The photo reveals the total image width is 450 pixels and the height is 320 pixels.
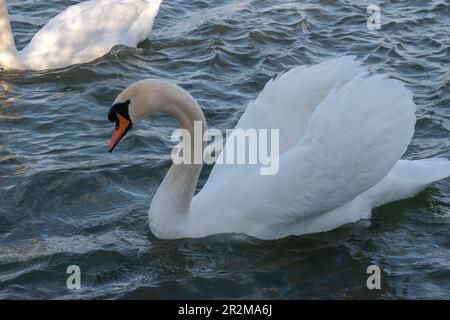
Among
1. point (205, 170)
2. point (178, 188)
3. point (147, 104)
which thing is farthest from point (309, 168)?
point (205, 170)

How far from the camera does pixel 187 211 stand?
738 cm

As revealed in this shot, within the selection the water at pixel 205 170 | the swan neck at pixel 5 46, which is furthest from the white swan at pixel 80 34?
the water at pixel 205 170

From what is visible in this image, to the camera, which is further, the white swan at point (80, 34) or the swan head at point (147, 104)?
the white swan at point (80, 34)

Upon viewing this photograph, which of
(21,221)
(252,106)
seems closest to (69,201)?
(21,221)

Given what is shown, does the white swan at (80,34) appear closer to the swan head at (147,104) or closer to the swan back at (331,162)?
the swan head at (147,104)

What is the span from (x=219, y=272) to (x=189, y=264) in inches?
10.2

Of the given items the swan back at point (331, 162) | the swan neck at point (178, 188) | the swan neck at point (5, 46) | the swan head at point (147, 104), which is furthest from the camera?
the swan neck at point (5, 46)

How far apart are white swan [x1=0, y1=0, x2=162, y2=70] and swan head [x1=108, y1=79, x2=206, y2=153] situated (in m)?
4.14

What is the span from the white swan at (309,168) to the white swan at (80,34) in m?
3.99

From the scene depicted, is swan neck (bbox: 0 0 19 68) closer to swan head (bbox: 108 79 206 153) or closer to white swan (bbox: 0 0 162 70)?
white swan (bbox: 0 0 162 70)

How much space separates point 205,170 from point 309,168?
2.00 m

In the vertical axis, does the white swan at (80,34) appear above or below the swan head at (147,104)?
above

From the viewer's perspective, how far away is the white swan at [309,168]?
6884mm

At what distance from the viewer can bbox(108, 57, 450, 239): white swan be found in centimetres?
688
